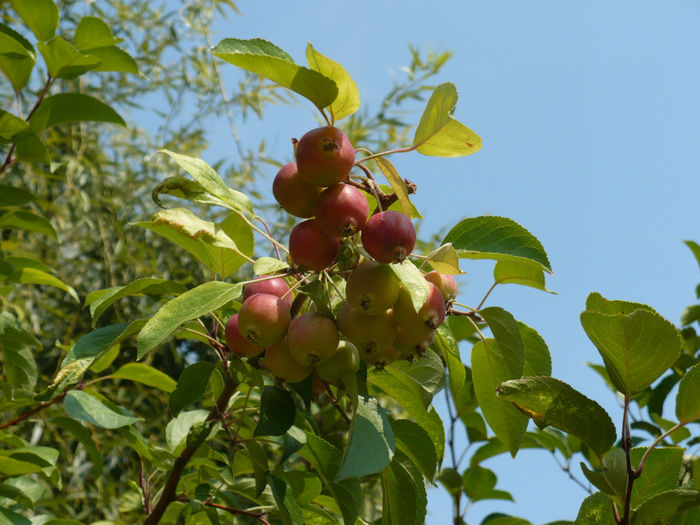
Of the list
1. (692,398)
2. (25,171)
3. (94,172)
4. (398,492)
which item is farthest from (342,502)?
(94,172)

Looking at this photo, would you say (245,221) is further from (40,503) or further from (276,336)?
(40,503)

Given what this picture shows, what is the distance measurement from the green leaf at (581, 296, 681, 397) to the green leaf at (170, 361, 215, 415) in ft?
2.17

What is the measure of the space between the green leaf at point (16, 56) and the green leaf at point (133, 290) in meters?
0.88

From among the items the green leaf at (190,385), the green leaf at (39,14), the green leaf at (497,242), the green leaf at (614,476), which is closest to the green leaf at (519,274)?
the green leaf at (497,242)

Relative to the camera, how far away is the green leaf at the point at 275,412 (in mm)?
1021

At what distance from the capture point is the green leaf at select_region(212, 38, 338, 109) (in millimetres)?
912

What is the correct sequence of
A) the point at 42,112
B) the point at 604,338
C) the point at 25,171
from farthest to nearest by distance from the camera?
the point at 25,171
the point at 42,112
the point at 604,338

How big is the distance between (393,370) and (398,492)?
0.68ft

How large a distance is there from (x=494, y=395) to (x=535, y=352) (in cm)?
11

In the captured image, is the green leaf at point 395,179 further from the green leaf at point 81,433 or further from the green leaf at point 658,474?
the green leaf at point 81,433

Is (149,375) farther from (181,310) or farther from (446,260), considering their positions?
(446,260)

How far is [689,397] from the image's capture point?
916 mm

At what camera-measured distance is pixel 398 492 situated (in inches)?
41.6

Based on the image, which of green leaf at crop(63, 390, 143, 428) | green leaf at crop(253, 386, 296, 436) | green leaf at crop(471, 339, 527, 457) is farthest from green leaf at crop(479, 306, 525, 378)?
green leaf at crop(63, 390, 143, 428)
